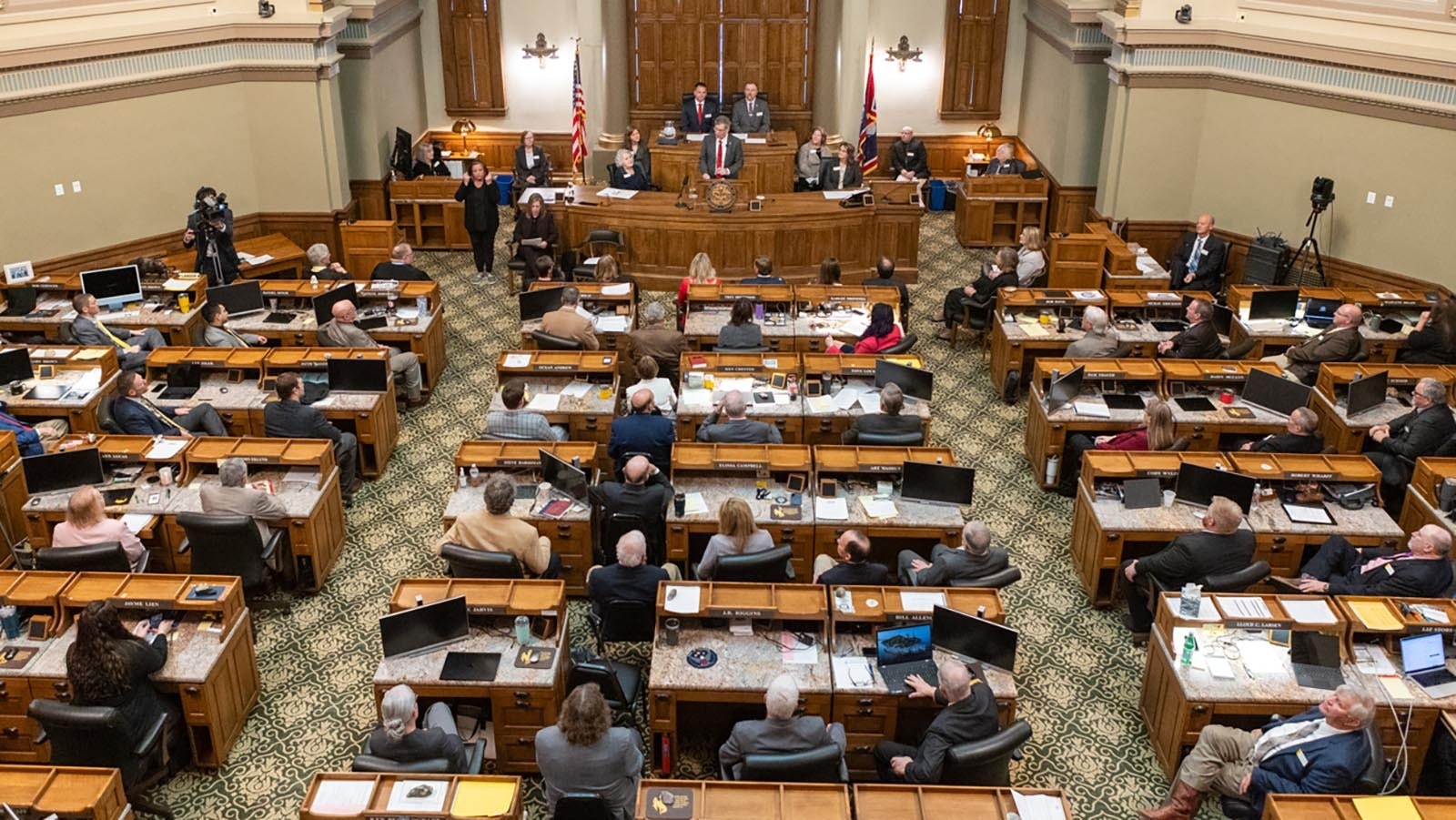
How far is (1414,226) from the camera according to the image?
1491 centimetres

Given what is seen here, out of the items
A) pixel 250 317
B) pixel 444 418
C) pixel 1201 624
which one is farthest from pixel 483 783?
pixel 250 317

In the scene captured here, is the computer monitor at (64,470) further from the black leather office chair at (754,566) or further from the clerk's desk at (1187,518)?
the clerk's desk at (1187,518)

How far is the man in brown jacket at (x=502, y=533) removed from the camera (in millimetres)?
9250

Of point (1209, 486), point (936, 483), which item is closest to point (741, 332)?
point (936, 483)

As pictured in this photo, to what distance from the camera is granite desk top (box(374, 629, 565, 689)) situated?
803 cm

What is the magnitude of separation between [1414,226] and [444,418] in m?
11.7

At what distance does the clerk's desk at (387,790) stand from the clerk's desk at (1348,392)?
28.9 ft

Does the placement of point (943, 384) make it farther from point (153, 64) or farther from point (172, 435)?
point (153, 64)

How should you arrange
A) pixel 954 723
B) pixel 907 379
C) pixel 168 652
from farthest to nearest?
1. pixel 907 379
2. pixel 168 652
3. pixel 954 723

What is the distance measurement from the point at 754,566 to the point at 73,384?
24.3 feet

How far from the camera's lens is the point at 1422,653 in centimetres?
810

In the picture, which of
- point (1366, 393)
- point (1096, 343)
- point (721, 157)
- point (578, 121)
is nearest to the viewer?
point (1366, 393)

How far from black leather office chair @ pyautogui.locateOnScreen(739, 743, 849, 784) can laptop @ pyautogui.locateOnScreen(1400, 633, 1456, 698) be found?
391cm

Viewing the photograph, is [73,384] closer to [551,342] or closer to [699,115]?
[551,342]
